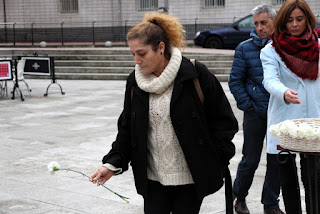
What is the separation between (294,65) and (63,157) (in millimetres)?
4199

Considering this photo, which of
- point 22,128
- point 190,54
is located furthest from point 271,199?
point 190,54

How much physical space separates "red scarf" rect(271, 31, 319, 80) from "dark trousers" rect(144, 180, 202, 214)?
1.27 meters

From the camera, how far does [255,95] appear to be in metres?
4.93

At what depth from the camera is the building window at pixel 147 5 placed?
3184cm

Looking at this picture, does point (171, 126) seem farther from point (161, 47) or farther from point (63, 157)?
point (63, 157)

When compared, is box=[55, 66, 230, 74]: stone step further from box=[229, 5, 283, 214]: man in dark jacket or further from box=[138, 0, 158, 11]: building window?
box=[229, 5, 283, 214]: man in dark jacket

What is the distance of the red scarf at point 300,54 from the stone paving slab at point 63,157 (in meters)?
1.62

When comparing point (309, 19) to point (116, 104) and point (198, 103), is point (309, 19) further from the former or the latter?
point (116, 104)

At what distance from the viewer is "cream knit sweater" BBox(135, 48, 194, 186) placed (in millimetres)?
3334

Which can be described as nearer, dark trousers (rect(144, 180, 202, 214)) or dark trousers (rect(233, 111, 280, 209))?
dark trousers (rect(144, 180, 202, 214))

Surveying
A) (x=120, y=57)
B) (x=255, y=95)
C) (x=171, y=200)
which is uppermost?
(x=255, y=95)

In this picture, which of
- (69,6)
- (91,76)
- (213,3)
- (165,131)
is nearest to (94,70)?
(91,76)

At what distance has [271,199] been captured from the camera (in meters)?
4.94

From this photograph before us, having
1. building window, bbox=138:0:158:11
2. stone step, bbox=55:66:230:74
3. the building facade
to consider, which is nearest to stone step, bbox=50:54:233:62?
stone step, bbox=55:66:230:74
